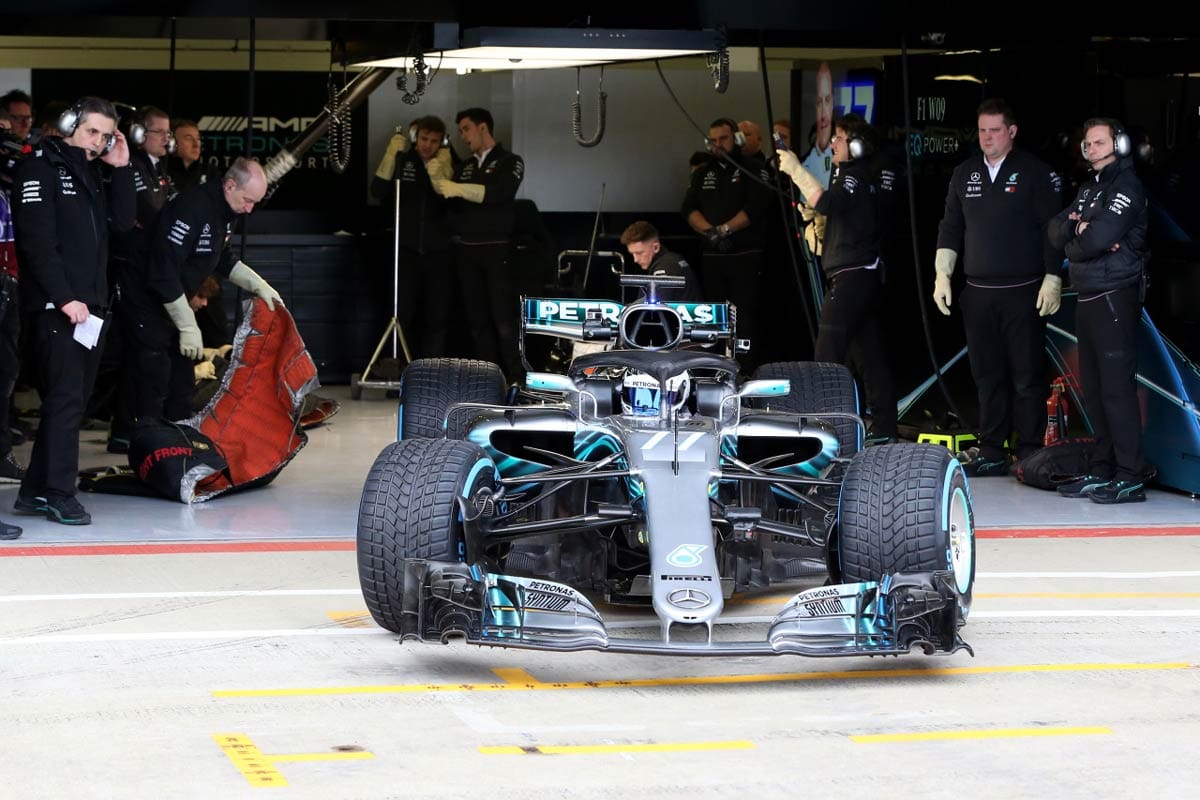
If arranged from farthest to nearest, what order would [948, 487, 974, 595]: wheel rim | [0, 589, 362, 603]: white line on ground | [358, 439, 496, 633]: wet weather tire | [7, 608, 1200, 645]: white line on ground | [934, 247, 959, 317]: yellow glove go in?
[934, 247, 959, 317]: yellow glove → [0, 589, 362, 603]: white line on ground → [7, 608, 1200, 645]: white line on ground → [948, 487, 974, 595]: wheel rim → [358, 439, 496, 633]: wet weather tire

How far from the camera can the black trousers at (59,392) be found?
9430 mm

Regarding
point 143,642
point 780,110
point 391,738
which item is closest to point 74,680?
point 143,642

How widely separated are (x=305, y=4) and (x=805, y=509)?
4392 millimetres

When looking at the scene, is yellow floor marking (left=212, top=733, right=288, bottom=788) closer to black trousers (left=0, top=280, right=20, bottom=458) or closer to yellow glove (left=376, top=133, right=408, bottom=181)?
black trousers (left=0, top=280, right=20, bottom=458)

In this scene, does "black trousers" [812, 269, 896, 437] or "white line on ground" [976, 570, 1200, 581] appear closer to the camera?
"white line on ground" [976, 570, 1200, 581]

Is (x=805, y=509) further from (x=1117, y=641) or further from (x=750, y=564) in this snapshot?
(x=1117, y=641)

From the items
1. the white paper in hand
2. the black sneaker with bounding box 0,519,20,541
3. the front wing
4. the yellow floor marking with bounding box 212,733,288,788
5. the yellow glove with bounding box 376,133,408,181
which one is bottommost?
the yellow floor marking with bounding box 212,733,288,788

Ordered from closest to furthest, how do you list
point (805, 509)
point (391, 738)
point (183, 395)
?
point (391, 738) → point (805, 509) → point (183, 395)

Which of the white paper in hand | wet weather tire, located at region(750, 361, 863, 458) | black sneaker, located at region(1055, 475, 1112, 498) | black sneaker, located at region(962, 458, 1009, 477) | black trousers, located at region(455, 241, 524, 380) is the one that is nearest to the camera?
wet weather tire, located at region(750, 361, 863, 458)

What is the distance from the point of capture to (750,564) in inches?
294

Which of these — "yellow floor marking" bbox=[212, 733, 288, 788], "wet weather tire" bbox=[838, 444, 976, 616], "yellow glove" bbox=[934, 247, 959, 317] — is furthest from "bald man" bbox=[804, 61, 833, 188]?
"yellow floor marking" bbox=[212, 733, 288, 788]

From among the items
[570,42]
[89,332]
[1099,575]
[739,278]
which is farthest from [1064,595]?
[739,278]

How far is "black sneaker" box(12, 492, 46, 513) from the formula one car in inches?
96.0

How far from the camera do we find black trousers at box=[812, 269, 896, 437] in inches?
483
